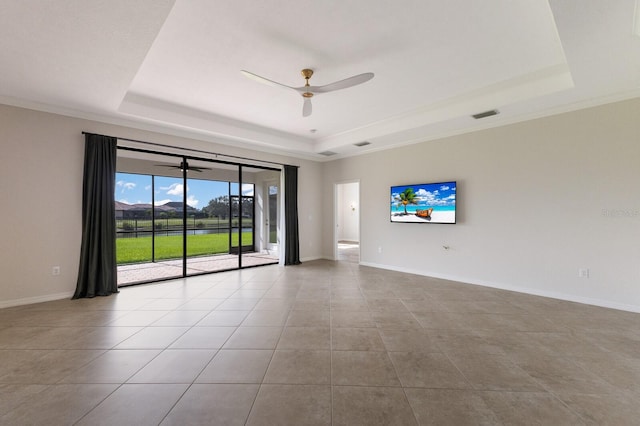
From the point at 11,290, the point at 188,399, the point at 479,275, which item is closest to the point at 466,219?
the point at 479,275

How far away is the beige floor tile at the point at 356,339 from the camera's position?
8.54 feet

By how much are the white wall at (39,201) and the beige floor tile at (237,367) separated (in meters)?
3.55

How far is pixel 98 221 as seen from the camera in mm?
4297

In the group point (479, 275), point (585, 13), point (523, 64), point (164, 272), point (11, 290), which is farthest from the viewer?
point (164, 272)

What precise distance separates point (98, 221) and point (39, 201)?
750 mm

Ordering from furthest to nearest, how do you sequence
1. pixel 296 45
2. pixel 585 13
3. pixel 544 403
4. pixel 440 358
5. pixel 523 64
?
pixel 523 64
pixel 296 45
pixel 440 358
pixel 585 13
pixel 544 403

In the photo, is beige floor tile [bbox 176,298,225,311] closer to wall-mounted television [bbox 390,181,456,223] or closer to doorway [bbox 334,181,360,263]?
wall-mounted television [bbox 390,181,456,223]

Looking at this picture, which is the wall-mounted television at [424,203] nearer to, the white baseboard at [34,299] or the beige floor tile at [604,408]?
the beige floor tile at [604,408]

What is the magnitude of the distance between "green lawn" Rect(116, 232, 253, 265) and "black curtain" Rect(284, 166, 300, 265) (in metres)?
2.31

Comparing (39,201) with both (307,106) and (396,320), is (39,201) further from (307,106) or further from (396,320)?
(396,320)

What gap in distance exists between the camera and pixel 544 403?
183 centimetres

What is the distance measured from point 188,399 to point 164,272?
4918 millimetres

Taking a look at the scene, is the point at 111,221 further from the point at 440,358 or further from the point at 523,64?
the point at 523,64

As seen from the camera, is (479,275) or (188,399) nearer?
(188,399)
